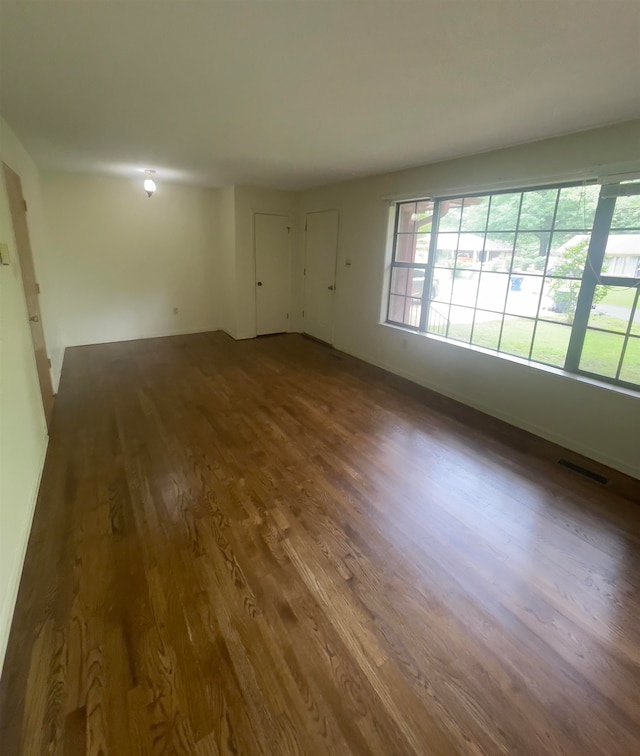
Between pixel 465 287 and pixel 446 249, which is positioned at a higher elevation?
pixel 446 249

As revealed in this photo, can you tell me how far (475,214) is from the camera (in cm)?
369

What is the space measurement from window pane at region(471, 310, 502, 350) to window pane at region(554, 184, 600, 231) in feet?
3.08

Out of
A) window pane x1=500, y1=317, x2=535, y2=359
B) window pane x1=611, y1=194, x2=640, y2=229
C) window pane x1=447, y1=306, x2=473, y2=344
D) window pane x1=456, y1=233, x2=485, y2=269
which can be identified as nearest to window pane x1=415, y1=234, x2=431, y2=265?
window pane x1=456, y1=233, x2=485, y2=269

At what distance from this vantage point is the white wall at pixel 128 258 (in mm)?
5105

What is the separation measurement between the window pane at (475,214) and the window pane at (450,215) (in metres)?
0.07

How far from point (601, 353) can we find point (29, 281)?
475 centimetres

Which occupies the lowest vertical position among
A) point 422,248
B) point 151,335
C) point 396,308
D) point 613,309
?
point 151,335

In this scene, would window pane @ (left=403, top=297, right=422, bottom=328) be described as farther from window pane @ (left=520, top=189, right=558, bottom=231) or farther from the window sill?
window pane @ (left=520, top=189, right=558, bottom=231)

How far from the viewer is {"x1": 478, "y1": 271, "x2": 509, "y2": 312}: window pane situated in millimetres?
3520

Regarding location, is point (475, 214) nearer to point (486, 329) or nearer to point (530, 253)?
point (530, 253)

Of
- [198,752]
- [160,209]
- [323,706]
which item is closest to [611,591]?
[323,706]

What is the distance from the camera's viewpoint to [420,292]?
14.5 feet

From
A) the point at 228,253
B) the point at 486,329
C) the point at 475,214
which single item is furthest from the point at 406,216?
the point at 228,253

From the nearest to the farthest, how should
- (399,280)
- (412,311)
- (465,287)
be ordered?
(465,287) < (412,311) < (399,280)
